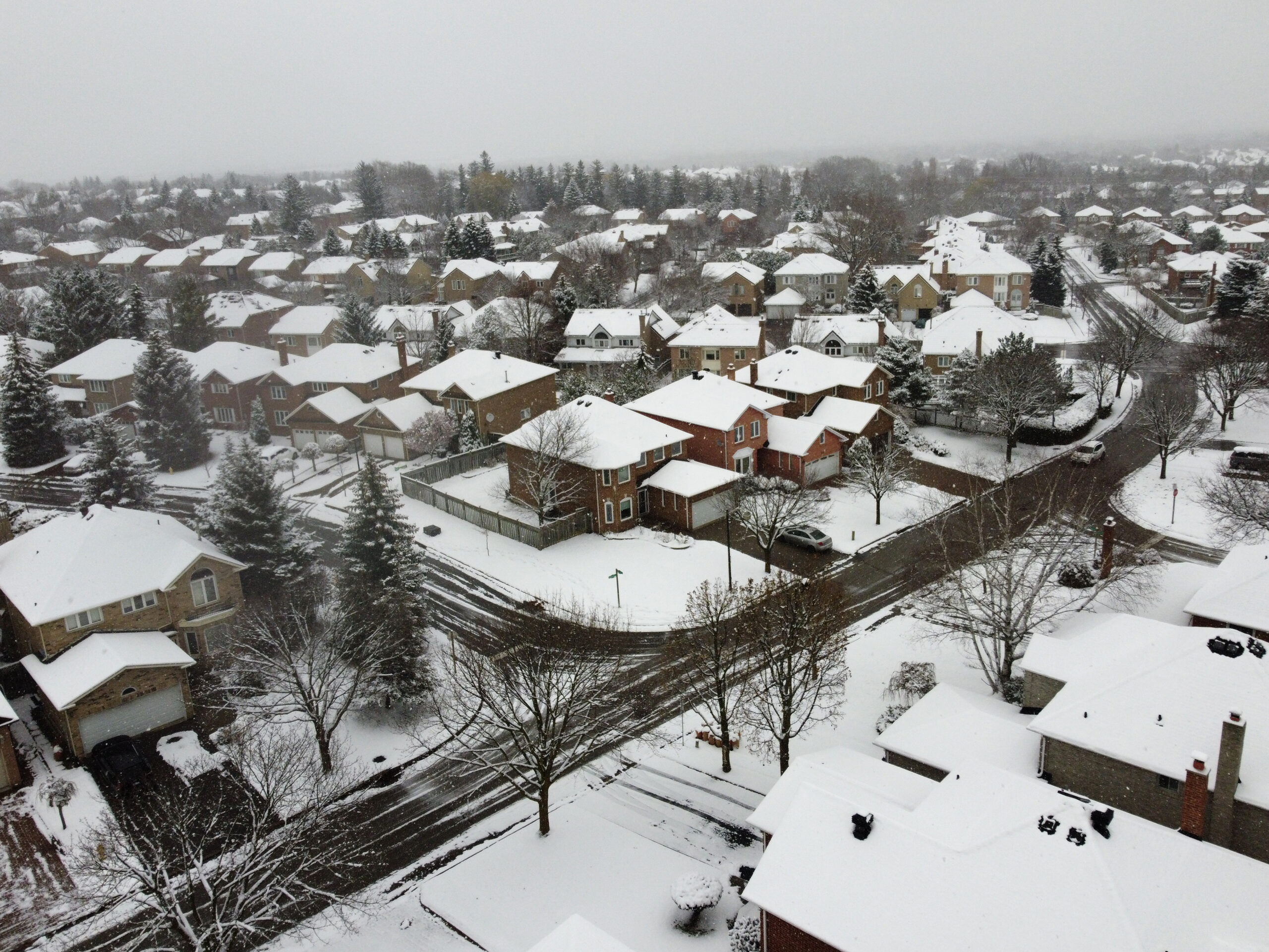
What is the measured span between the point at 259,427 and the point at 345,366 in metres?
7.78

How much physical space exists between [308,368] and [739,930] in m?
56.8

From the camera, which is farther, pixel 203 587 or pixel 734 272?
pixel 734 272

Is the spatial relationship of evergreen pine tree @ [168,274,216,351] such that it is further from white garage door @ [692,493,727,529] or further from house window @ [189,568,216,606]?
white garage door @ [692,493,727,529]

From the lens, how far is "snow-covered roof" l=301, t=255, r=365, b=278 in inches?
4323

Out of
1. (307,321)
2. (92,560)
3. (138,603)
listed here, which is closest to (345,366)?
(307,321)

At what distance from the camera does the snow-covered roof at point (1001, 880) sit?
54.3 ft

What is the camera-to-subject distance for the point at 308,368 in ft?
221

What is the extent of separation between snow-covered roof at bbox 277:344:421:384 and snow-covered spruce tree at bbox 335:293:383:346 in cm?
894

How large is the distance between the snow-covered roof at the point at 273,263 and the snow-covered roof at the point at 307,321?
3168cm

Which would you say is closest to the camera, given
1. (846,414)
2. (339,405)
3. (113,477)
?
(113,477)

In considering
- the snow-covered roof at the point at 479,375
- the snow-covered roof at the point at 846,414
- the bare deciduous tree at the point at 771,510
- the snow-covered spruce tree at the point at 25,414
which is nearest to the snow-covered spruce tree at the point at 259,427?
the snow-covered roof at the point at 479,375

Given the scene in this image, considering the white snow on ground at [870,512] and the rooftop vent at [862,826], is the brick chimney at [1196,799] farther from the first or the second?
the white snow on ground at [870,512]

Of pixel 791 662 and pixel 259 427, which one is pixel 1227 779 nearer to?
pixel 791 662

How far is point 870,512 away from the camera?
157 ft
